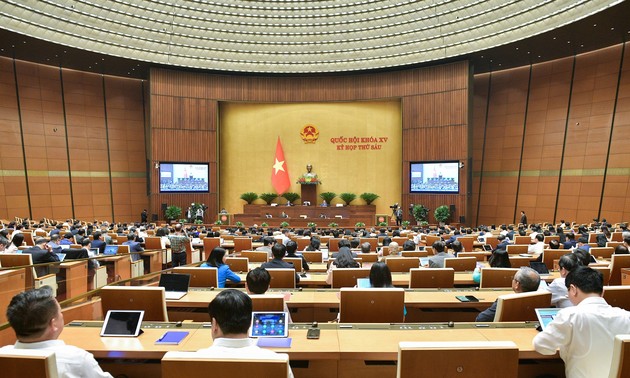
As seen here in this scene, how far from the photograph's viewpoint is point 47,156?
18641 mm

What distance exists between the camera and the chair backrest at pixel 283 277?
4779 mm

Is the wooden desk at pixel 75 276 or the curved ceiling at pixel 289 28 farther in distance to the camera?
the curved ceiling at pixel 289 28

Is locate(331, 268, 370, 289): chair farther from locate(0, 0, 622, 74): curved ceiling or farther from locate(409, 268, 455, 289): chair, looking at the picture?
locate(0, 0, 622, 74): curved ceiling

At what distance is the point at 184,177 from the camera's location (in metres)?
20.1

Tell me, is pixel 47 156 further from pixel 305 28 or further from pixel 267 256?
pixel 267 256

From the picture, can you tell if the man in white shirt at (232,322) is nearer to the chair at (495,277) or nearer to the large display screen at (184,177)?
the chair at (495,277)

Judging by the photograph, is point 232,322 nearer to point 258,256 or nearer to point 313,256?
point 258,256

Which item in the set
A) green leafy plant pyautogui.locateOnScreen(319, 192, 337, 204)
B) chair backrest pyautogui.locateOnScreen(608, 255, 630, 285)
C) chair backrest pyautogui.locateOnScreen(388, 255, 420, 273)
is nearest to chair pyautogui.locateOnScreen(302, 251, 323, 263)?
chair backrest pyautogui.locateOnScreen(388, 255, 420, 273)

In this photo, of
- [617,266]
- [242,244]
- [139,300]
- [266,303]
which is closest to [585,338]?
[266,303]

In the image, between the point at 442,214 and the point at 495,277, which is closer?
the point at 495,277

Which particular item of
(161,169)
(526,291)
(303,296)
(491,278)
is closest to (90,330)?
(303,296)

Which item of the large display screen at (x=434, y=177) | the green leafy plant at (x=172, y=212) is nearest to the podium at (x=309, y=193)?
the large display screen at (x=434, y=177)

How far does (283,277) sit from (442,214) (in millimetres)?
14561

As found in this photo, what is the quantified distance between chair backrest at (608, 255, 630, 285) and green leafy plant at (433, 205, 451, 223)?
12507 mm
